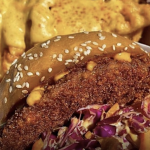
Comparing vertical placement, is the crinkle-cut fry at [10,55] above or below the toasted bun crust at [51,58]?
below

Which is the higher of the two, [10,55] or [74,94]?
[74,94]

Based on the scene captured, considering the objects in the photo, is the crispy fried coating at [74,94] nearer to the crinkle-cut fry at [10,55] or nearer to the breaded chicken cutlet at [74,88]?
the breaded chicken cutlet at [74,88]

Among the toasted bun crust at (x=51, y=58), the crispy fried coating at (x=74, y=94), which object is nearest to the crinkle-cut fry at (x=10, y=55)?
the toasted bun crust at (x=51, y=58)

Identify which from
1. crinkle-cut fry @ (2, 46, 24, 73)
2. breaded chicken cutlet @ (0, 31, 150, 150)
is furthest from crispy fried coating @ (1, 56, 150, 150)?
crinkle-cut fry @ (2, 46, 24, 73)

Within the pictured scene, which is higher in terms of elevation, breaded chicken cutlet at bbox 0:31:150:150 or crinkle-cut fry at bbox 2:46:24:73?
breaded chicken cutlet at bbox 0:31:150:150

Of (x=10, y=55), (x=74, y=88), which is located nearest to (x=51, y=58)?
(x=74, y=88)

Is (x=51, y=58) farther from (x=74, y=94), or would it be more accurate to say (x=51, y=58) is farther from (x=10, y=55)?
(x=10, y=55)

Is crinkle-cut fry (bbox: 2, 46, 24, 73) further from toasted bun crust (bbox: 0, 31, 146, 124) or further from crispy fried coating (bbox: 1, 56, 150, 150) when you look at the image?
crispy fried coating (bbox: 1, 56, 150, 150)
